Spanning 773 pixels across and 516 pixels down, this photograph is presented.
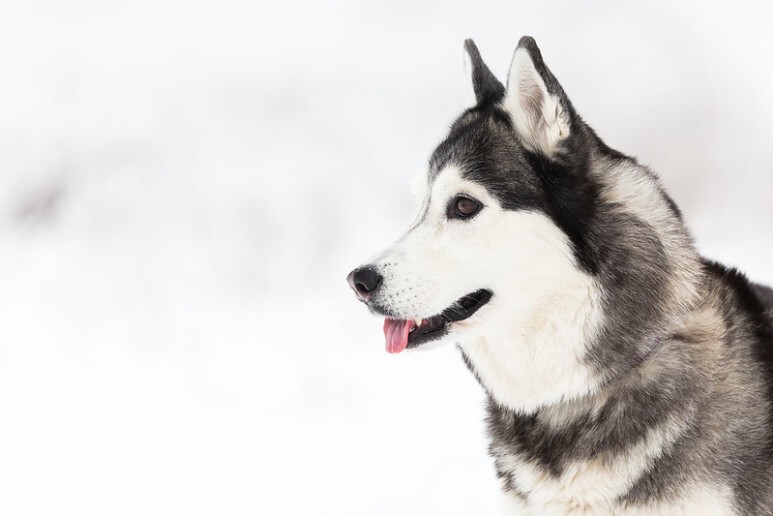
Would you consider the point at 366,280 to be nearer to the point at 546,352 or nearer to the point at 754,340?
the point at 546,352

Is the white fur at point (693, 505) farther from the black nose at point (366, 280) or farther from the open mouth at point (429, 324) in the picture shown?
the black nose at point (366, 280)

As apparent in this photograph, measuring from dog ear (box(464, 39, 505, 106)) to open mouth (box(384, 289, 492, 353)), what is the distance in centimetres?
64

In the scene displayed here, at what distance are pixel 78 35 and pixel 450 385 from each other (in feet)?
13.4

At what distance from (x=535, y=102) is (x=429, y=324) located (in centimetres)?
65

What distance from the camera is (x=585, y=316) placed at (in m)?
1.95

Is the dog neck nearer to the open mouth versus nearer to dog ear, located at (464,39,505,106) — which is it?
the open mouth

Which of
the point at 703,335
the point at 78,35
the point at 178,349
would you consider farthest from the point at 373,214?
the point at 703,335

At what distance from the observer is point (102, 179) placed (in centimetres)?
536

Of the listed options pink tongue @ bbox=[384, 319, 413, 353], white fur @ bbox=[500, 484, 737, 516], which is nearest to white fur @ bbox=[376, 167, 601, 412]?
pink tongue @ bbox=[384, 319, 413, 353]

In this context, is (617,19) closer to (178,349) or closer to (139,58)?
(139,58)

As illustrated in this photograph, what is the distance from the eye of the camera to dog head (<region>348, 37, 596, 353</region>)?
1947 millimetres

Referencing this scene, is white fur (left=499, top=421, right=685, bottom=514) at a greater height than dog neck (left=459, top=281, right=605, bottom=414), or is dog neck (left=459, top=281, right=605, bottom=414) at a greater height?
dog neck (left=459, top=281, right=605, bottom=414)

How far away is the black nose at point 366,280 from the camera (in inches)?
77.8

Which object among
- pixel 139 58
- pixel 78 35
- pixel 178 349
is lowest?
pixel 178 349
